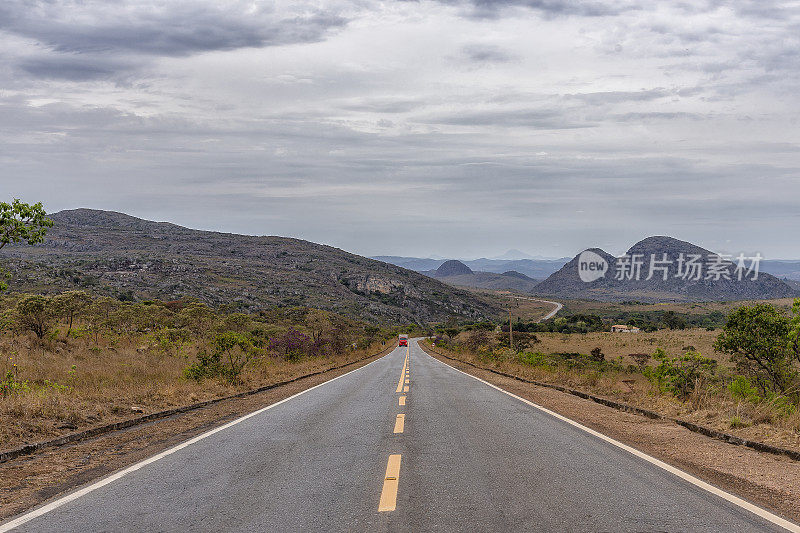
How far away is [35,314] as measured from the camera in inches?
885

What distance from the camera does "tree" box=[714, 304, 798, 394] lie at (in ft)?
52.8

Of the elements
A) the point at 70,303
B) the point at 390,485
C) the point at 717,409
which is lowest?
the point at 70,303

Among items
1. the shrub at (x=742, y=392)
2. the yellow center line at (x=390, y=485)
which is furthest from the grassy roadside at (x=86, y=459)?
the shrub at (x=742, y=392)

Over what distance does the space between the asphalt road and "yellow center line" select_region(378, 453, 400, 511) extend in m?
0.02

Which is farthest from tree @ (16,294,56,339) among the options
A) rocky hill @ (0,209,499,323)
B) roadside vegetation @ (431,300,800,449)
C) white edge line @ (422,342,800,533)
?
rocky hill @ (0,209,499,323)

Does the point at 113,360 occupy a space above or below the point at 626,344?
above

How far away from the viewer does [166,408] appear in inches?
482

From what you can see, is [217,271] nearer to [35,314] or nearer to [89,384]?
[35,314]

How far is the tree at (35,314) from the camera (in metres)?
22.1

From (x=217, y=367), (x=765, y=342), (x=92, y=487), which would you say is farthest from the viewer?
(x=217, y=367)

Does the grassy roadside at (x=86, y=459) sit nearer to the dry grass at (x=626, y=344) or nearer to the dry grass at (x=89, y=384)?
the dry grass at (x=89, y=384)

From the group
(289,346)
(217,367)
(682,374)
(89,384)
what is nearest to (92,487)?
(89,384)

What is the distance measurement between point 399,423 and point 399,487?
4.37 m

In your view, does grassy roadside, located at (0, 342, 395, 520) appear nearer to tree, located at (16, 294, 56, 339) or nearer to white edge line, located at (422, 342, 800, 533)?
white edge line, located at (422, 342, 800, 533)
